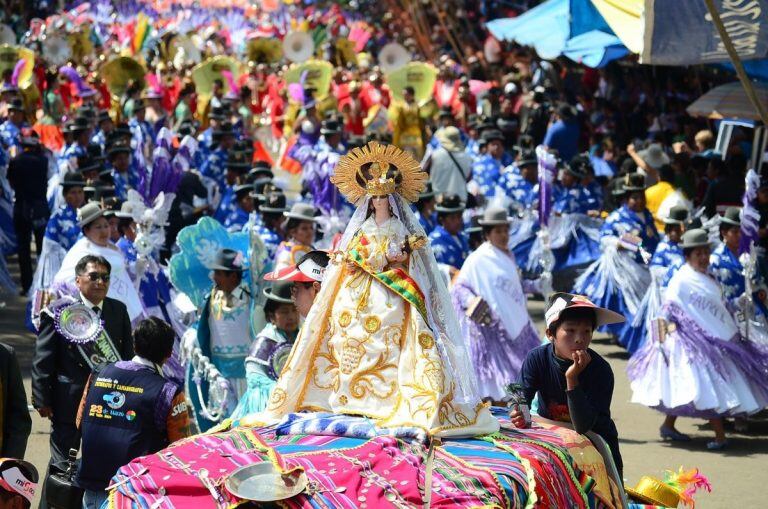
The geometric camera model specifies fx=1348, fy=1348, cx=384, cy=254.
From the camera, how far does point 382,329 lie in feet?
21.0

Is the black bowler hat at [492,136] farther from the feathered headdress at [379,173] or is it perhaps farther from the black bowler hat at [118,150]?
the feathered headdress at [379,173]

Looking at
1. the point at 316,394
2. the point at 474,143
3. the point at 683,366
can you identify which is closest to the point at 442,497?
the point at 316,394

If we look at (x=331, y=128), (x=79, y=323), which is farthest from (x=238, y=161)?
(x=79, y=323)

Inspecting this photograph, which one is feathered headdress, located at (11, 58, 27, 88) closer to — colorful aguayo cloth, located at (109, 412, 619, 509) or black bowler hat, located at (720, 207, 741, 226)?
black bowler hat, located at (720, 207, 741, 226)

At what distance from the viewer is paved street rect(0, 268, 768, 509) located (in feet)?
28.0

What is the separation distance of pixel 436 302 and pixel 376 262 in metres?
0.38

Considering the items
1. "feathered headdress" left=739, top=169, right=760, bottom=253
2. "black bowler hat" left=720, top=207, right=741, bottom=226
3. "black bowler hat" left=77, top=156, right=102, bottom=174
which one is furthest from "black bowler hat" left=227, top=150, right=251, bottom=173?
"feathered headdress" left=739, top=169, right=760, bottom=253

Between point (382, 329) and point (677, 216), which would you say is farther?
point (677, 216)

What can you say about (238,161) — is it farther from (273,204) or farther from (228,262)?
(228,262)

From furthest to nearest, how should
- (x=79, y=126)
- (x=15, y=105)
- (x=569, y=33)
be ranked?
(x=15, y=105)
(x=569, y=33)
(x=79, y=126)

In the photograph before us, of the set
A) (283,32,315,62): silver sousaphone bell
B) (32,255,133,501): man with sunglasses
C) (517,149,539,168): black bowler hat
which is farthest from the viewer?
(283,32,315,62): silver sousaphone bell

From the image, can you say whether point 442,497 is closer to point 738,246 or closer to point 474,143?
point 738,246

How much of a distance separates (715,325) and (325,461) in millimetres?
4988

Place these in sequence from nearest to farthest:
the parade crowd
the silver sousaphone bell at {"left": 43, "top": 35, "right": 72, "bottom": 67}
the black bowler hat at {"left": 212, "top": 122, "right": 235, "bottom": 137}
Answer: the parade crowd → the black bowler hat at {"left": 212, "top": 122, "right": 235, "bottom": 137} → the silver sousaphone bell at {"left": 43, "top": 35, "right": 72, "bottom": 67}
